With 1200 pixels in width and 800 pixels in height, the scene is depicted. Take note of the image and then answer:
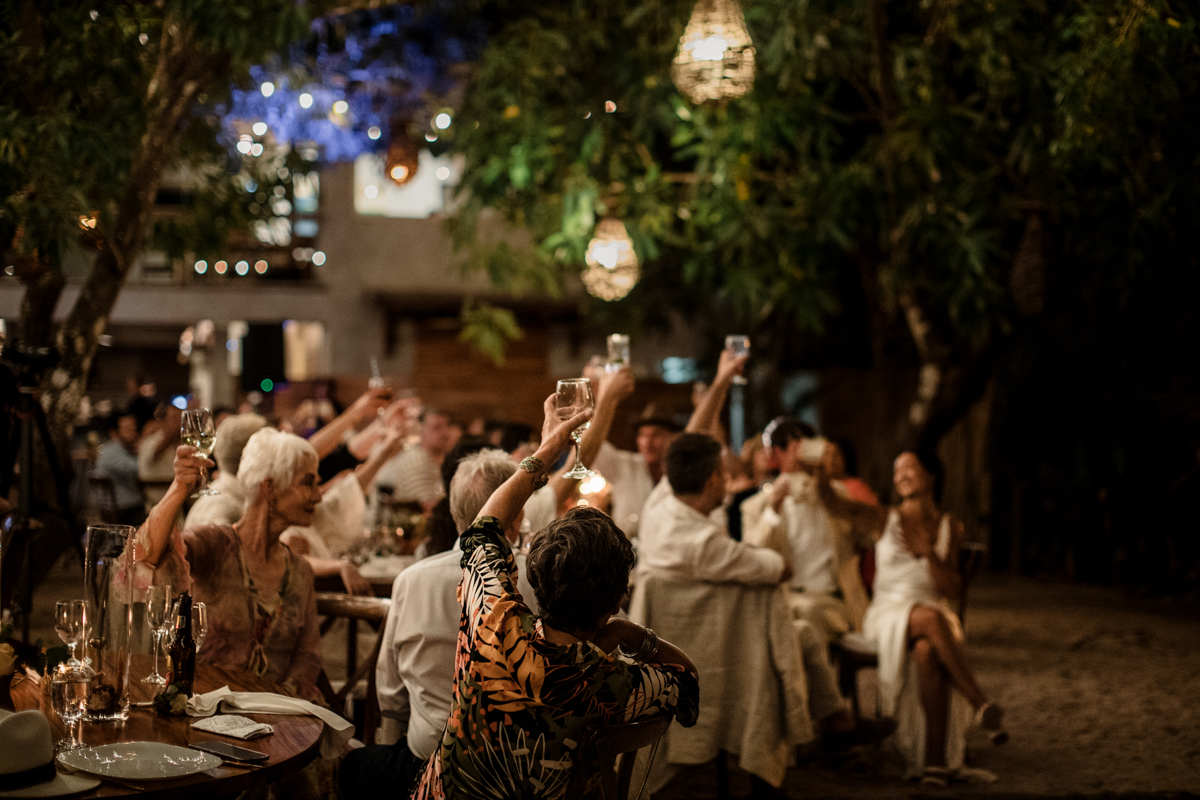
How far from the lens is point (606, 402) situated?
3223 mm

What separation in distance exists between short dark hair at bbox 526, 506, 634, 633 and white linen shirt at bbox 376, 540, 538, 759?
1.80ft

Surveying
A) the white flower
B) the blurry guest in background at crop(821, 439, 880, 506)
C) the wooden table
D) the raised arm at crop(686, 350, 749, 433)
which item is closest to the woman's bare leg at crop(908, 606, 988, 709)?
the blurry guest in background at crop(821, 439, 880, 506)

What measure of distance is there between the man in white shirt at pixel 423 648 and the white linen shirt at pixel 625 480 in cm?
288

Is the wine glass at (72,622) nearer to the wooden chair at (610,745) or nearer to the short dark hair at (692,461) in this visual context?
the wooden chair at (610,745)

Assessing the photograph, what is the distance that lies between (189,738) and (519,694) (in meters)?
0.68

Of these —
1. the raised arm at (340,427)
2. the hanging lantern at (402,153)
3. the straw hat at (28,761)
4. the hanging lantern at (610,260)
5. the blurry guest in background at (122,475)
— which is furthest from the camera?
the hanging lantern at (402,153)

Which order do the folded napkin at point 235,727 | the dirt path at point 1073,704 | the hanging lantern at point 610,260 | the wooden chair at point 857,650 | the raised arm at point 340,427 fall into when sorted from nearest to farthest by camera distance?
the folded napkin at point 235,727, the raised arm at point 340,427, the dirt path at point 1073,704, the wooden chair at point 857,650, the hanging lantern at point 610,260

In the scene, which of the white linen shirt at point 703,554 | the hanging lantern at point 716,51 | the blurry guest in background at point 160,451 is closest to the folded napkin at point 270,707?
the white linen shirt at point 703,554

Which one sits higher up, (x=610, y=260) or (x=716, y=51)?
(x=716, y=51)

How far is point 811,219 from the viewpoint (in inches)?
309

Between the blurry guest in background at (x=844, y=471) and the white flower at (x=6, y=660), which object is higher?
the blurry guest in background at (x=844, y=471)

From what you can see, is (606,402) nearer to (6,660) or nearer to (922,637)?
(6,660)

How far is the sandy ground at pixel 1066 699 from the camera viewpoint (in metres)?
4.84

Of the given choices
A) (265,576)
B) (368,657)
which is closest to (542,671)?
(265,576)
